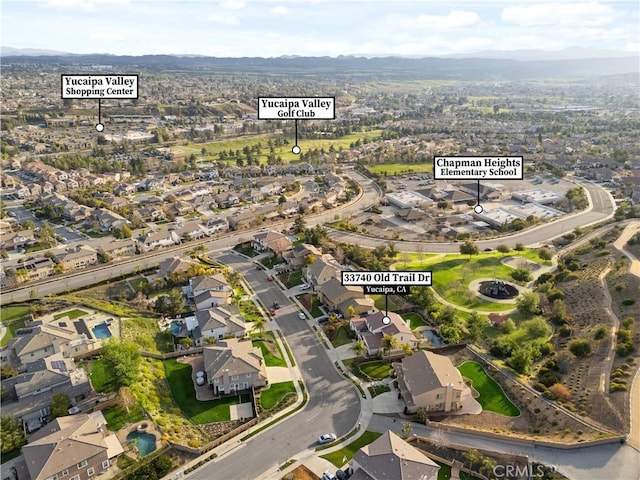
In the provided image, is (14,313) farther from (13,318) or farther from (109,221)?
(109,221)

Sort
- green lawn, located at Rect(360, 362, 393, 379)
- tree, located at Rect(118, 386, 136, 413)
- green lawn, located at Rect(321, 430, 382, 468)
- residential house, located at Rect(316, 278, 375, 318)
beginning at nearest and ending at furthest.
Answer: green lawn, located at Rect(321, 430, 382, 468), tree, located at Rect(118, 386, 136, 413), green lawn, located at Rect(360, 362, 393, 379), residential house, located at Rect(316, 278, 375, 318)

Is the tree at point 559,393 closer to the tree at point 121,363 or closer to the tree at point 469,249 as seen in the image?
the tree at point 469,249

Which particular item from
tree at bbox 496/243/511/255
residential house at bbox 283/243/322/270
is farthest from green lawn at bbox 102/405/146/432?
tree at bbox 496/243/511/255

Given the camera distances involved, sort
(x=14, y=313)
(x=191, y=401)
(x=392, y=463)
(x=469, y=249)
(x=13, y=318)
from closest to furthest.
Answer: (x=392, y=463) < (x=191, y=401) < (x=13, y=318) < (x=14, y=313) < (x=469, y=249)

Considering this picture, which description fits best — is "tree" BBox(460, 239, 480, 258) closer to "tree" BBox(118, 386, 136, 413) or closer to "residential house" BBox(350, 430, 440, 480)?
"residential house" BBox(350, 430, 440, 480)

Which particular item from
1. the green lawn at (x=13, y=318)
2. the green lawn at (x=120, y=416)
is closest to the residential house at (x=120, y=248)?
the green lawn at (x=13, y=318)

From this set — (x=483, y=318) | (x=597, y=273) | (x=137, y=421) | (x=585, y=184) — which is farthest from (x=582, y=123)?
(x=137, y=421)

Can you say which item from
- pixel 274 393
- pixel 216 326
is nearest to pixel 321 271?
pixel 216 326
